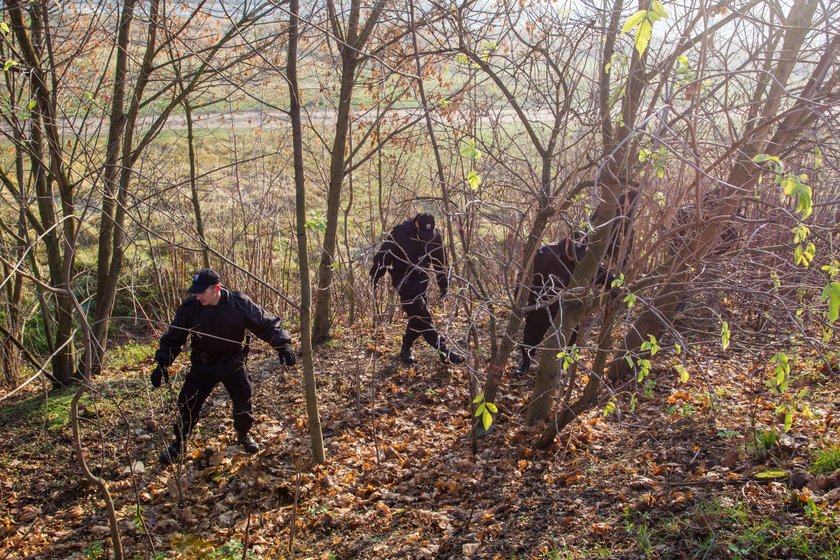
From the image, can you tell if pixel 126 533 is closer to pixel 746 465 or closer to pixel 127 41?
pixel 746 465

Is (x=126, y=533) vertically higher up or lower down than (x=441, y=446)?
lower down

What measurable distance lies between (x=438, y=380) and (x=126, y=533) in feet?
11.2

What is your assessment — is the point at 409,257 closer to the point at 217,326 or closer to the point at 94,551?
the point at 217,326

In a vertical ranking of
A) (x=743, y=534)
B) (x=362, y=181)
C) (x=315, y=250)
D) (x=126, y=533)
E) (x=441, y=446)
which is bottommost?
(x=126, y=533)

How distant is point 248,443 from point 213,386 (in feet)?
2.04

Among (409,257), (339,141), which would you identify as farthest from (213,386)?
(339,141)

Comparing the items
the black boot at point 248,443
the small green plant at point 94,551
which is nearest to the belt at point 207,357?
the black boot at point 248,443

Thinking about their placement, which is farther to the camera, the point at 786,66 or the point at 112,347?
the point at 112,347

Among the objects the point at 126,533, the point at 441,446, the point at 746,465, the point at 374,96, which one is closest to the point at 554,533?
the point at 746,465

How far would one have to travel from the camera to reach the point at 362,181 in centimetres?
1600

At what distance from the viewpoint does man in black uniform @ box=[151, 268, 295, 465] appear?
5477mm

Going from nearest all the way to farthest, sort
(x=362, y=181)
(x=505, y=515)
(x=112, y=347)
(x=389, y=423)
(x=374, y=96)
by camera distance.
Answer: (x=505, y=515) < (x=389, y=423) < (x=374, y=96) < (x=112, y=347) < (x=362, y=181)

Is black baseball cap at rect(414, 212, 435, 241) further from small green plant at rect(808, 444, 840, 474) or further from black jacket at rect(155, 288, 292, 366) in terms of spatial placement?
small green plant at rect(808, 444, 840, 474)

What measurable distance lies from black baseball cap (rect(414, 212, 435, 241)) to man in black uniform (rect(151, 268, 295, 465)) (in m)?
1.99
